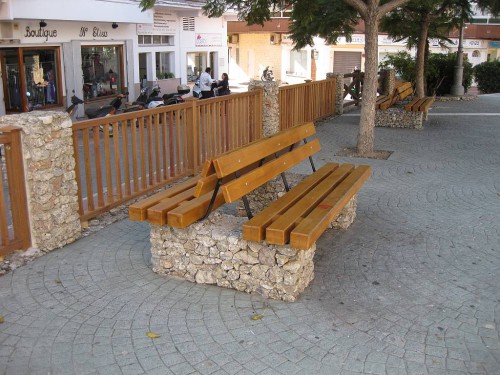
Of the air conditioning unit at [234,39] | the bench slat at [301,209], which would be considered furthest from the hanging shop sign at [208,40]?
the bench slat at [301,209]

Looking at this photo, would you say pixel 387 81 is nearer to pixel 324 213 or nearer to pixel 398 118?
pixel 398 118

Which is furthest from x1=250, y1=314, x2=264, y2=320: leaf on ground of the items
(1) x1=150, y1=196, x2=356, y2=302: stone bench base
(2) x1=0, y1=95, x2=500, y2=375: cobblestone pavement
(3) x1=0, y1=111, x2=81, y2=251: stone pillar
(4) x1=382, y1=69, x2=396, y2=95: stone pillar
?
(4) x1=382, y1=69, x2=396, y2=95: stone pillar

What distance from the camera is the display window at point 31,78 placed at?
15.1 metres

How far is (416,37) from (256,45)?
2405 cm

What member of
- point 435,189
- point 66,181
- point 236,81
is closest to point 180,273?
point 66,181

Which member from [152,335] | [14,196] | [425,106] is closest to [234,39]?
→ [425,106]

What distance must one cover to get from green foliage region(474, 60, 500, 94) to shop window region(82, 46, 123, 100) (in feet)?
55.2

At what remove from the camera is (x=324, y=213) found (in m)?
4.95

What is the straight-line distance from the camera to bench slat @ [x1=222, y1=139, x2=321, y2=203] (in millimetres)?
4685

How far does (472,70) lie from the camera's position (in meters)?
24.6

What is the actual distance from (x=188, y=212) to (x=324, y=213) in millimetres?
1183

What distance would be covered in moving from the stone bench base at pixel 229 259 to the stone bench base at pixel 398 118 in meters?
10.0

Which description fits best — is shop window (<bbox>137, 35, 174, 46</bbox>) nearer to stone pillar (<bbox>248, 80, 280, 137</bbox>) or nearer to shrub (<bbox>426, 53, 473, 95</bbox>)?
shrub (<bbox>426, 53, 473, 95</bbox>)

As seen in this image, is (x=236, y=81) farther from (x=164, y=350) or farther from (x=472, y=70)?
(x=164, y=350)
